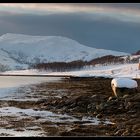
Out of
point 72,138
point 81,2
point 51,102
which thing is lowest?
point 51,102

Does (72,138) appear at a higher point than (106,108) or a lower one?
higher

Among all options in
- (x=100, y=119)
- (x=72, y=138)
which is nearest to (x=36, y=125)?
(x=100, y=119)

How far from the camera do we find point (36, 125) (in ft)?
52.6

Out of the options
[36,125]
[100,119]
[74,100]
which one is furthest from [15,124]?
[74,100]

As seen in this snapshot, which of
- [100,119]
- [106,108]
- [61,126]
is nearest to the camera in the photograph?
[61,126]

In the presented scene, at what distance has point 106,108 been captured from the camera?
2131cm

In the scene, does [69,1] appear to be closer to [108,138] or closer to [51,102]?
[108,138]

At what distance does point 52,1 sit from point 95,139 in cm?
78

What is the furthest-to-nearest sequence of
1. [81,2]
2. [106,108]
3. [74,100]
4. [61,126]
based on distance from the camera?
[74,100]
[106,108]
[61,126]
[81,2]

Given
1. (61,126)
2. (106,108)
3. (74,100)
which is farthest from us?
(74,100)

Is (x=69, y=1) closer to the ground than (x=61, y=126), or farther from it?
farther from it

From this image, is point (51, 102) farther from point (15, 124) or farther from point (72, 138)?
point (72, 138)

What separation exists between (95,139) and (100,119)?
16.7 metres

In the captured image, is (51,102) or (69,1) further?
(51,102)
